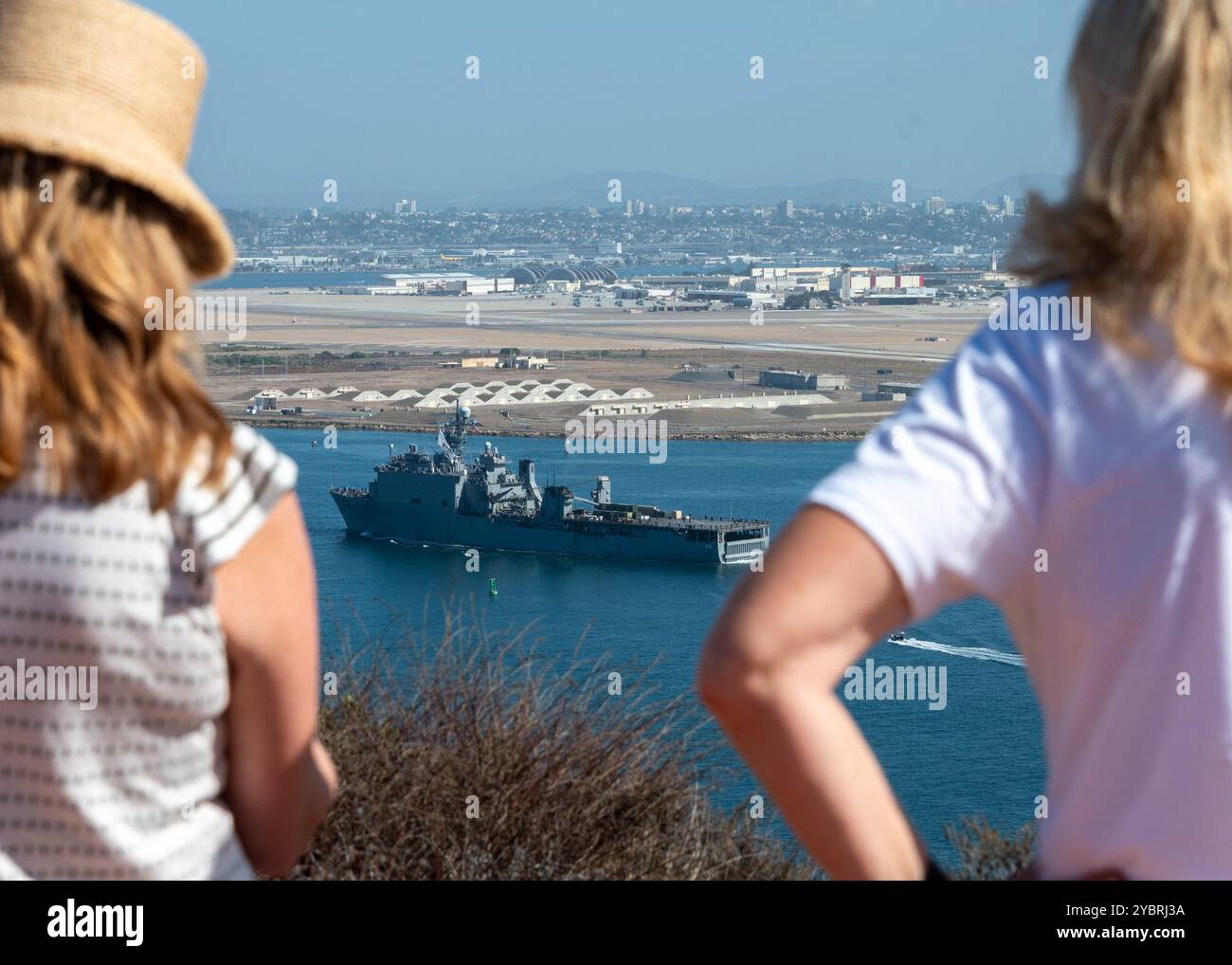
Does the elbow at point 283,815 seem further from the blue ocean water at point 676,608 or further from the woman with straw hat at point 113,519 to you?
the blue ocean water at point 676,608

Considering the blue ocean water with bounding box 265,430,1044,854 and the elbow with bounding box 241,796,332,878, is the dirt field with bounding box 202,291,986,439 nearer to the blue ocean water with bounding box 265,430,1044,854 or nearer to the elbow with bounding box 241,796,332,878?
the blue ocean water with bounding box 265,430,1044,854

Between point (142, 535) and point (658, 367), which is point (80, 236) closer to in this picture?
point (142, 535)

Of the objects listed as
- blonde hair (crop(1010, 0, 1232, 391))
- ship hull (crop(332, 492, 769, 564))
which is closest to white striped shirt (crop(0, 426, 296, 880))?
blonde hair (crop(1010, 0, 1232, 391))

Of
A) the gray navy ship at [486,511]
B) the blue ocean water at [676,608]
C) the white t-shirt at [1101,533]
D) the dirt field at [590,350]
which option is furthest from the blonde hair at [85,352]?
the dirt field at [590,350]

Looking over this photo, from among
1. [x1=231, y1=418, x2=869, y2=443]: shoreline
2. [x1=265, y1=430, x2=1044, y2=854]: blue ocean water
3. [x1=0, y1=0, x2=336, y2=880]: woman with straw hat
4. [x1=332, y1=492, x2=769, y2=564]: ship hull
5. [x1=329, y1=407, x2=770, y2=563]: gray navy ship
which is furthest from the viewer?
[x1=231, y1=418, x2=869, y2=443]: shoreline

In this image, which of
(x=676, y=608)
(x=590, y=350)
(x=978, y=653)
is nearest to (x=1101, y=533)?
(x=978, y=653)

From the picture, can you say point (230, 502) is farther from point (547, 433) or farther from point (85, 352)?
point (547, 433)

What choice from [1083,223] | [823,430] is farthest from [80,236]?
[823,430]
